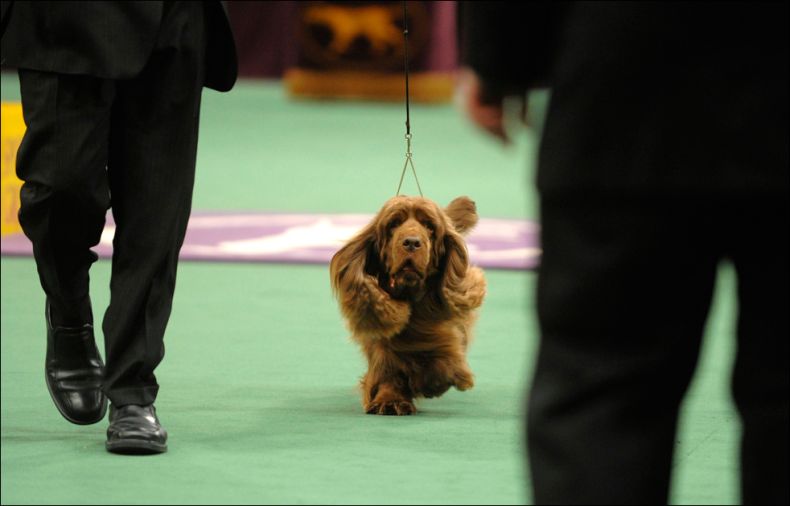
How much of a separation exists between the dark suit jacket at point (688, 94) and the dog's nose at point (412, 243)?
2.03 m

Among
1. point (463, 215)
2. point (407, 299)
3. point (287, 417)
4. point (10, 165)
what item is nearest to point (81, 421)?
point (287, 417)

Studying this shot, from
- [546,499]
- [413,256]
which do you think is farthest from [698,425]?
[546,499]

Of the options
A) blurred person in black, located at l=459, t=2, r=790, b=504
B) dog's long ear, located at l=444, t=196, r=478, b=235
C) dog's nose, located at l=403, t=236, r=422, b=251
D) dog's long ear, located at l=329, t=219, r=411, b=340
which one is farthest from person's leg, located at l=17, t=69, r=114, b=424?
blurred person in black, located at l=459, t=2, r=790, b=504

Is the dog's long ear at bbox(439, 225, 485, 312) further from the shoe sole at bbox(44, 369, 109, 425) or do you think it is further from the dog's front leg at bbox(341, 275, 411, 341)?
the shoe sole at bbox(44, 369, 109, 425)

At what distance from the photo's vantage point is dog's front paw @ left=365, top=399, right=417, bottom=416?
3.61 m

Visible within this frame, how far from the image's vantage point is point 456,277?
146 inches

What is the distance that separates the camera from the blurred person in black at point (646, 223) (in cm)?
153

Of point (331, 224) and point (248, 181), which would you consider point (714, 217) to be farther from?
point (248, 181)

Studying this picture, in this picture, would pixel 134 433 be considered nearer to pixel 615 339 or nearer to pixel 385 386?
pixel 385 386

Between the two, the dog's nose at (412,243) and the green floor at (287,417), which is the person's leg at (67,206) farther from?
the dog's nose at (412,243)

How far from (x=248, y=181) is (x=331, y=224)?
208cm

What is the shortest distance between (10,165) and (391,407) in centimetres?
324

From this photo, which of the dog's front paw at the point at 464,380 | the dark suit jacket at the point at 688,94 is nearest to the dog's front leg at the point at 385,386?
the dog's front paw at the point at 464,380

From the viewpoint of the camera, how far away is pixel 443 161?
10234 mm
